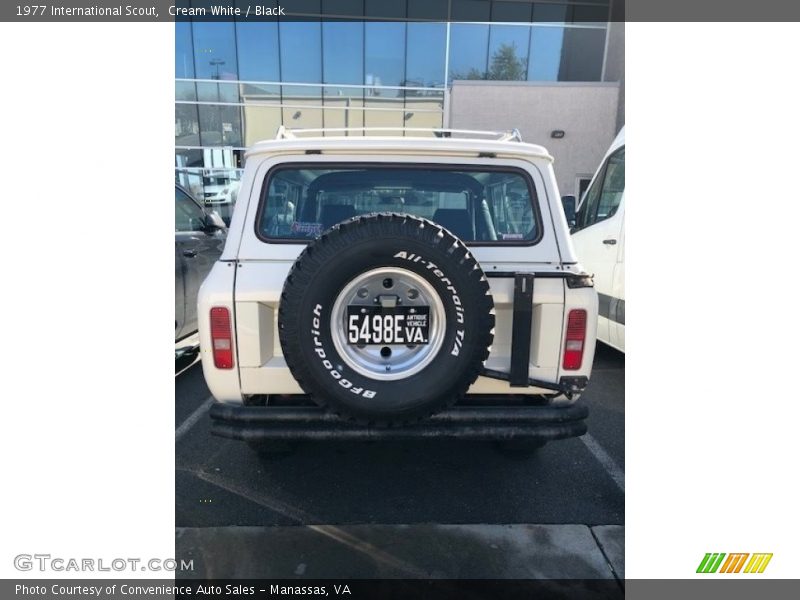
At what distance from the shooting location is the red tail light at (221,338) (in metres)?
2.20

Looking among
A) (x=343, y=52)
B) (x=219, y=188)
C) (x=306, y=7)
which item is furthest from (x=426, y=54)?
(x=219, y=188)

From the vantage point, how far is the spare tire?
2031 mm

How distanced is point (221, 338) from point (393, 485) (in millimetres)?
1326

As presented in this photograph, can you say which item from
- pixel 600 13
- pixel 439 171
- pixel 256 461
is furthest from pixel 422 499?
pixel 600 13

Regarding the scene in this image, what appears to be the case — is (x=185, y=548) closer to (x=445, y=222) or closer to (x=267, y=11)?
(x=445, y=222)

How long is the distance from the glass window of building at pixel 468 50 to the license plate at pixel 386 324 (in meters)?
12.7

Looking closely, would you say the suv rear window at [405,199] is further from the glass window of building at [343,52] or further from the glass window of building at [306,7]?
the glass window of building at [343,52]

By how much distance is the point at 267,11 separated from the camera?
4.00 m

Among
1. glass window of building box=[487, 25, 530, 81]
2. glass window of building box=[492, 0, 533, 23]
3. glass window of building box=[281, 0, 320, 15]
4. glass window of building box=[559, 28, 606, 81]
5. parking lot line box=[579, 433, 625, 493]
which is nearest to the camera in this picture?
parking lot line box=[579, 433, 625, 493]

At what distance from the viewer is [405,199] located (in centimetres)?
277

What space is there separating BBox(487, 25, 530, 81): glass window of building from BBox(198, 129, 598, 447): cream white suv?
41.9 ft

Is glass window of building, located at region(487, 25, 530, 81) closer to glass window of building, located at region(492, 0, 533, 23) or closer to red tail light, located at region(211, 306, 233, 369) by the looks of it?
glass window of building, located at region(492, 0, 533, 23)
